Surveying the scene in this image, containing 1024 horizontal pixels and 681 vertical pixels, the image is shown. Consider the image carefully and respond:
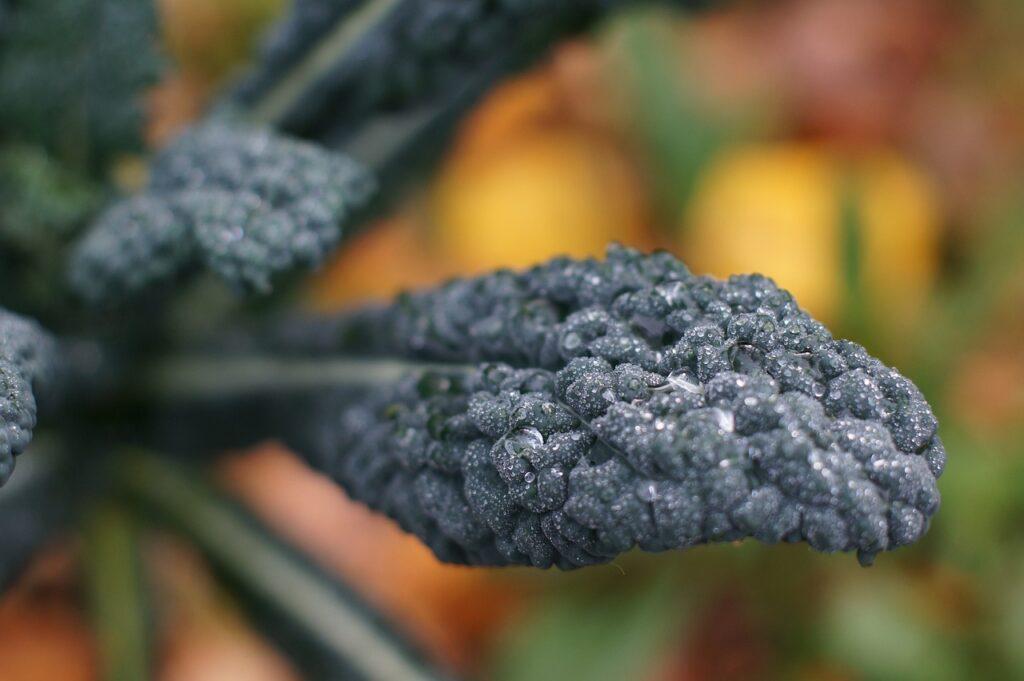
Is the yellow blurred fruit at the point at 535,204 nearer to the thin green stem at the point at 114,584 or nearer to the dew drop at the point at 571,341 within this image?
the thin green stem at the point at 114,584

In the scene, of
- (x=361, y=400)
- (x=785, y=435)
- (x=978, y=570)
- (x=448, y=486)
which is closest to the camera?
(x=785, y=435)

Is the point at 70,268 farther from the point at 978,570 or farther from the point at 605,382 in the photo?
the point at 978,570

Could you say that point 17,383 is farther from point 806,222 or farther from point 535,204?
point 806,222

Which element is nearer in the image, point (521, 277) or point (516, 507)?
point (516, 507)

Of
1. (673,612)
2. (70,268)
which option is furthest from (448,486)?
(673,612)

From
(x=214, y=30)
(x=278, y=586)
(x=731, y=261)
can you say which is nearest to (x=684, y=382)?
(x=278, y=586)

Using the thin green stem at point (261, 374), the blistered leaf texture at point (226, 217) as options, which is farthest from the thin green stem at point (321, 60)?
the thin green stem at point (261, 374)
